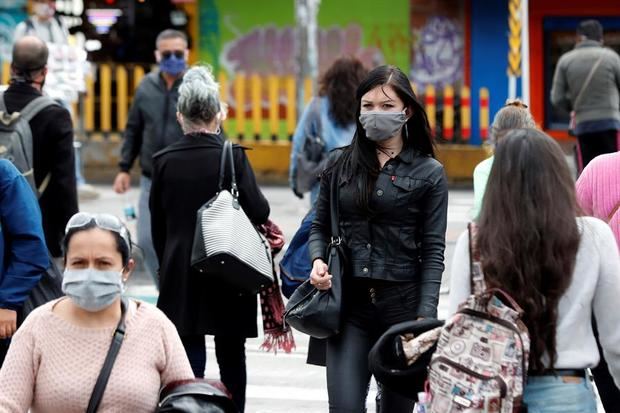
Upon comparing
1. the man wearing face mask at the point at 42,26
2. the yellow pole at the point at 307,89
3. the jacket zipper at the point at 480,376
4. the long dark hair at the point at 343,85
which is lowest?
the jacket zipper at the point at 480,376

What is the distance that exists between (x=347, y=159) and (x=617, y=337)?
1.83 meters

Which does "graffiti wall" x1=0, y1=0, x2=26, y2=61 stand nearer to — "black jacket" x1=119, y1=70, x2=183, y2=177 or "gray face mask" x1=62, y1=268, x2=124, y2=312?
"black jacket" x1=119, y1=70, x2=183, y2=177

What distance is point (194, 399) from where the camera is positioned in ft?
14.5

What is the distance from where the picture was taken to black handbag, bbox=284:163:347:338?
5773 mm

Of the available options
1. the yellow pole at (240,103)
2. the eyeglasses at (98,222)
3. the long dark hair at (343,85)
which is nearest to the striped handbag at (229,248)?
the eyeglasses at (98,222)

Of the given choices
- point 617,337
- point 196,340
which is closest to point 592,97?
point 196,340

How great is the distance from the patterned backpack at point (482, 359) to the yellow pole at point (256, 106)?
16.8 metres

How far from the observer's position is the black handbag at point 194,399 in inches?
173

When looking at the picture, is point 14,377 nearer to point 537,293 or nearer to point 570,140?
point 537,293

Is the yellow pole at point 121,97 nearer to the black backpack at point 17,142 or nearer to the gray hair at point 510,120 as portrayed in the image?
the black backpack at point 17,142

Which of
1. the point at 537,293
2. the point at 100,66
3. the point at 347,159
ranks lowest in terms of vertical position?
the point at 537,293

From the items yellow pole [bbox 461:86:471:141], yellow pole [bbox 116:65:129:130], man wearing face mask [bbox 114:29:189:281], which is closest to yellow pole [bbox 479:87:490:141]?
yellow pole [bbox 461:86:471:141]

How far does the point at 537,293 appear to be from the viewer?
14.3 feet

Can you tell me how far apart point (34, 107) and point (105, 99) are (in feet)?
42.6
